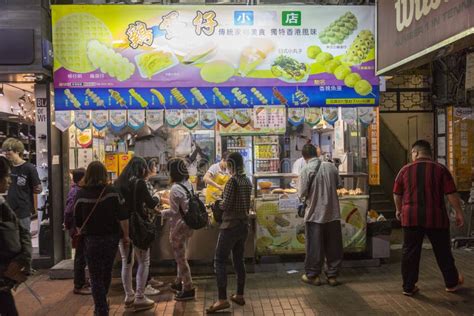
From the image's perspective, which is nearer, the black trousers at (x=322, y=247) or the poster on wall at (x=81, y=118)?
the black trousers at (x=322, y=247)

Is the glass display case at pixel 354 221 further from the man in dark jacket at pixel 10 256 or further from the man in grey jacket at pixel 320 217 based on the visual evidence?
the man in dark jacket at pixel 10 256

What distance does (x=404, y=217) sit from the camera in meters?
6.16

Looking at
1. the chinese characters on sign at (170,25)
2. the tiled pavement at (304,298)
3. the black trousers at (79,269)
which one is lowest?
the tiled pavement at (304,298)

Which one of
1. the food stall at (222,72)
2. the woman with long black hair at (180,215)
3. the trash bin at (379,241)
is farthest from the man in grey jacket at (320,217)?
the woman with long black hair at (180,215)

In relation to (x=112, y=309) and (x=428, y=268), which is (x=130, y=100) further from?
(x=428, y=268)

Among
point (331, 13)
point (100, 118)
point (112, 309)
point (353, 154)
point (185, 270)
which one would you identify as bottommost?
point (112, 309)

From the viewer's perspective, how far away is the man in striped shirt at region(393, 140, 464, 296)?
6016mm

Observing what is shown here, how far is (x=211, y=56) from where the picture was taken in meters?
7.76

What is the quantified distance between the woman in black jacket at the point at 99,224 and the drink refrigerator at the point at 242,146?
21.0 ft

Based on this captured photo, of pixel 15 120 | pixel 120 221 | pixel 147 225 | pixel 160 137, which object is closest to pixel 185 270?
pixel 147 225

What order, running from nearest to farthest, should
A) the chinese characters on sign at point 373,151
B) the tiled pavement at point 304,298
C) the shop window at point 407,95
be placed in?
the tiled pavement at point 304,298 → the chinese characters on sign at point 373,151 → the shop window at point 407,95

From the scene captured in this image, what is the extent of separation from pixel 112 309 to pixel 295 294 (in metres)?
2.43

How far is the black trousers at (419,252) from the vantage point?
6.09 meters

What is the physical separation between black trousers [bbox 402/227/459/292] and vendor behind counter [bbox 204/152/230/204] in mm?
3325
